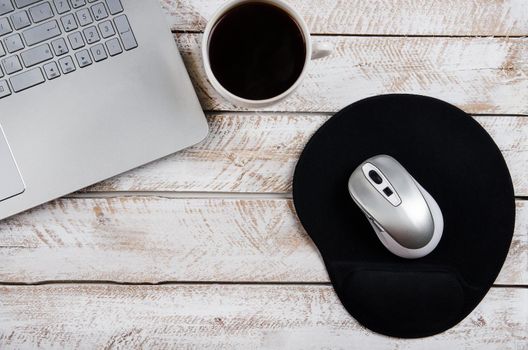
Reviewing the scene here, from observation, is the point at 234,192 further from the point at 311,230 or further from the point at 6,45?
the point at 6,45

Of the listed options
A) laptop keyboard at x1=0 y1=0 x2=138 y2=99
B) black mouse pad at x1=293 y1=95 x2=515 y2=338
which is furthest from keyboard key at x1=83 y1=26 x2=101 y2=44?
black mouse pad at x1=293 y1=95 x2=515 y2=338

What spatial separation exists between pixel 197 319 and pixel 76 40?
0.31 metres

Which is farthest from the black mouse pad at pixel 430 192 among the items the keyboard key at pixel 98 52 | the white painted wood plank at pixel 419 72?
the keyboard key at pixel 98 52

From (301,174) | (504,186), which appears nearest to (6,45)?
(301,174)

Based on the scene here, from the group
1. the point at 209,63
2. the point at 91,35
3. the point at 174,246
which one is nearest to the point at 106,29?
the point at 91,35

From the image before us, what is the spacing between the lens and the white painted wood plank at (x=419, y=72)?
1.85 feet

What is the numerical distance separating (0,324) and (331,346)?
36 cm

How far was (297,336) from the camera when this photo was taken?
0.57 meters

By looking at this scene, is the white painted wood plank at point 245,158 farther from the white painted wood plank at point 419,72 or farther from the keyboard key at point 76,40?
the keyboard key at point 76,40

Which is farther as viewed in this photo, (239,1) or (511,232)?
(511,232)

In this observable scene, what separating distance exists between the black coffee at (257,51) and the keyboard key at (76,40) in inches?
5.4

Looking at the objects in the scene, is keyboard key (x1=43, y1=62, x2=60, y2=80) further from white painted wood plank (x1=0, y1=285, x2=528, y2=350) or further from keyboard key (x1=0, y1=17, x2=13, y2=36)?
white painted wood plank (x1=0, y1=285, x2=528, y2=350)

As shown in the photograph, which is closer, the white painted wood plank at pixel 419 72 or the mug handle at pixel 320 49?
the mug handle at pixel 320 49

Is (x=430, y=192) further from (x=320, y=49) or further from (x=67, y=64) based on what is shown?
(x=67, y=64)
